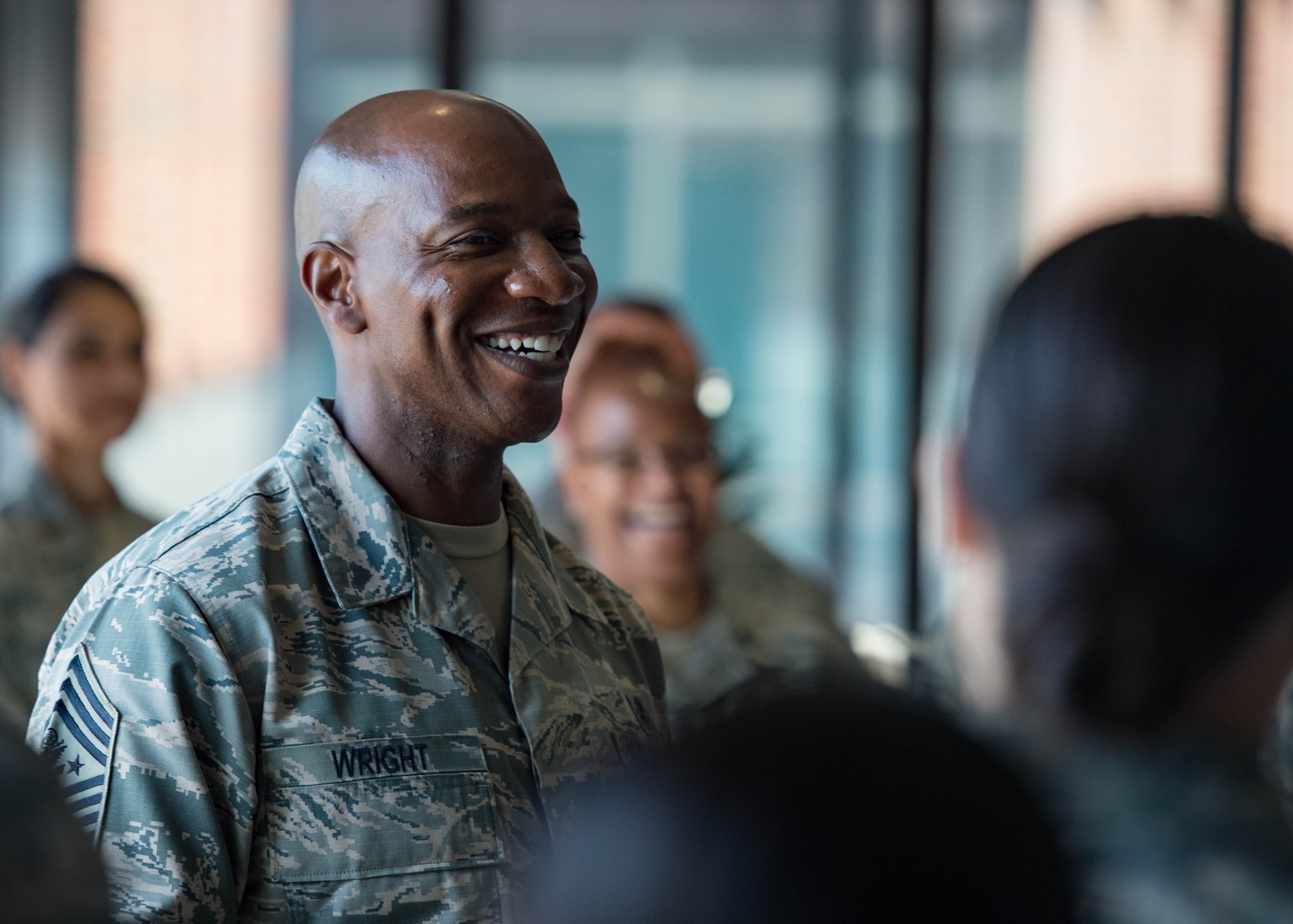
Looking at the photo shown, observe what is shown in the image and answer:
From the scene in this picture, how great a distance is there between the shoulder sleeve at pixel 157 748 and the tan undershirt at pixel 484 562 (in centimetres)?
30

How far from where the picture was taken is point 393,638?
4.27ft

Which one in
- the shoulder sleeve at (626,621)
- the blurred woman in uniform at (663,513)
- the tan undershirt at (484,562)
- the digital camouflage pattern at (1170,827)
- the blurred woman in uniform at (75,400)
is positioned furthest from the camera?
the blurred woman in uniform at (75,400)

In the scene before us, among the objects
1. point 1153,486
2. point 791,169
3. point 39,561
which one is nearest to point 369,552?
Answer: point 1153,486

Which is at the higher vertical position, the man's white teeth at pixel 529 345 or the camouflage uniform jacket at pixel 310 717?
the man's white teeth at pixel 529 345

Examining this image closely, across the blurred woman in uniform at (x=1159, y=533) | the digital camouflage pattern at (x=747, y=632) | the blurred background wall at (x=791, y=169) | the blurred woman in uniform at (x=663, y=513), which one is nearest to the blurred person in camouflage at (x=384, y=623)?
the blurred woman in uniform at (x=1159, y=533)

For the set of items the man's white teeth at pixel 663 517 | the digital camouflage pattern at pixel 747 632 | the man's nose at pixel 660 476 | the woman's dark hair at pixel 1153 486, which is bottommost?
the digital camouflage pattern at pixel 747 632

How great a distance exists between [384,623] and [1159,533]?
791mm

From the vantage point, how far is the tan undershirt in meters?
1.42

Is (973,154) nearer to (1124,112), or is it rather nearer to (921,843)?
(1124,112)

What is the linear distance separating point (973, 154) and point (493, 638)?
4.38 m

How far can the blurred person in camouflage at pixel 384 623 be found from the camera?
45.2 inches

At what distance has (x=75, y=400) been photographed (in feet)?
9.94

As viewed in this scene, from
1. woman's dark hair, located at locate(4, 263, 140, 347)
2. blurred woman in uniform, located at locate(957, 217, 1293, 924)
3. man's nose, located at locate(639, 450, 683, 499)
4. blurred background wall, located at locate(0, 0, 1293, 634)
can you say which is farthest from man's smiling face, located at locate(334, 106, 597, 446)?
blurred background wall, located at locate(0, 0, 1293, 634)

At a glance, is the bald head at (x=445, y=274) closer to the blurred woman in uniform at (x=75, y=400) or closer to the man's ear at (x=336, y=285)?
the man's ear at (x=336, y=285)
